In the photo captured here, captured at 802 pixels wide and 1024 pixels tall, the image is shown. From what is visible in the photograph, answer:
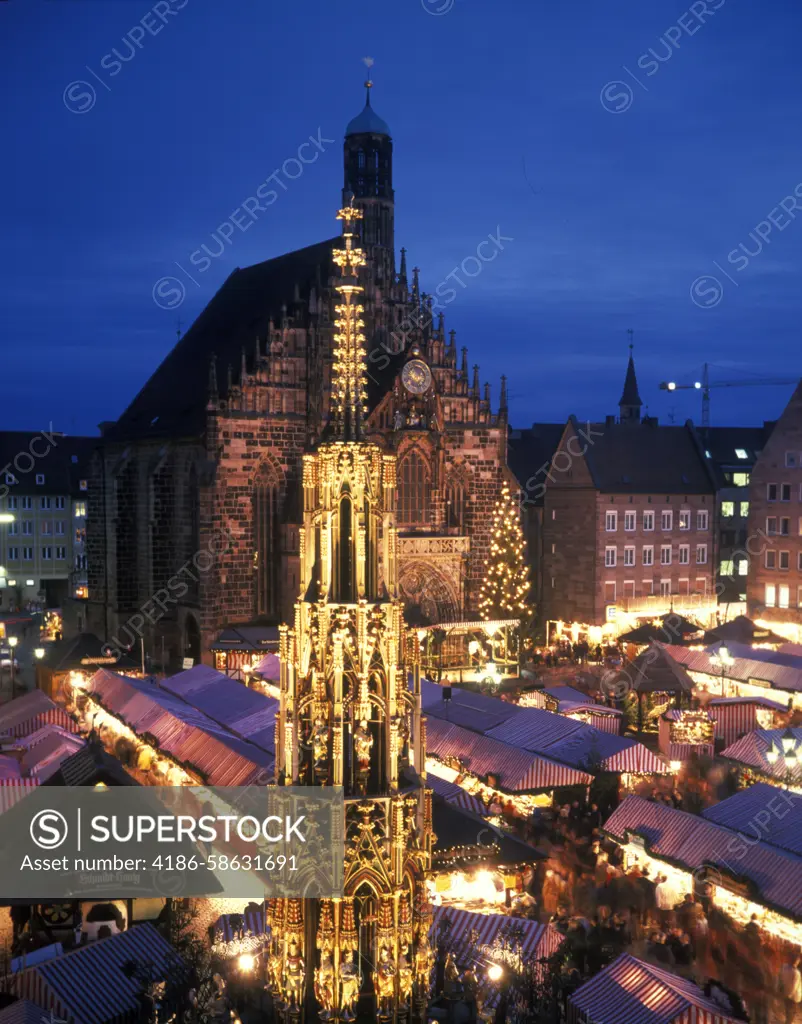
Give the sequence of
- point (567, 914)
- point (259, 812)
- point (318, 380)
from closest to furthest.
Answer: point (259, 812)
point (567, 914)
point (318, 380)

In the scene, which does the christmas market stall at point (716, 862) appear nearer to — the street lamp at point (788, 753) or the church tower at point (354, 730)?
the street lamp at point (788, 753)

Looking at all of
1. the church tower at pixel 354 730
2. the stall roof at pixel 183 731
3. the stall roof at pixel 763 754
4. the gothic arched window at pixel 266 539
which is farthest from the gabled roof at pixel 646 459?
the church tower at pixel 354 730

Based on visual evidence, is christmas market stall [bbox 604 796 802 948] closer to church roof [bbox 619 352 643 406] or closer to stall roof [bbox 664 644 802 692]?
stall roof [bbox 664 644 802 692]

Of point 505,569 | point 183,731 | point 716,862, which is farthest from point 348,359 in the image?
point 505,569

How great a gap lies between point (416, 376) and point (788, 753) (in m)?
→ 21.1

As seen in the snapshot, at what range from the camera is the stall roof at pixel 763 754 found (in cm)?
2031

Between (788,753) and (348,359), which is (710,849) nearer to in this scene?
(788,753)

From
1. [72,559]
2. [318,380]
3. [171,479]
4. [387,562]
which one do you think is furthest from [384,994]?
[72,559]

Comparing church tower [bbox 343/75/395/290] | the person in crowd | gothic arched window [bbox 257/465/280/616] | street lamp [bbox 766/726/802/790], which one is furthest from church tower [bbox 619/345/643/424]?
the person in crowd

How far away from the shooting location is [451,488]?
4116 centimetres

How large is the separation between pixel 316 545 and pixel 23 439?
219 feet

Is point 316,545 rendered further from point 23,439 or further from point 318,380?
point 23,439

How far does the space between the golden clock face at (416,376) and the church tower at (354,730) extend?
97.9 feet

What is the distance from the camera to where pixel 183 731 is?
68.0 feet
